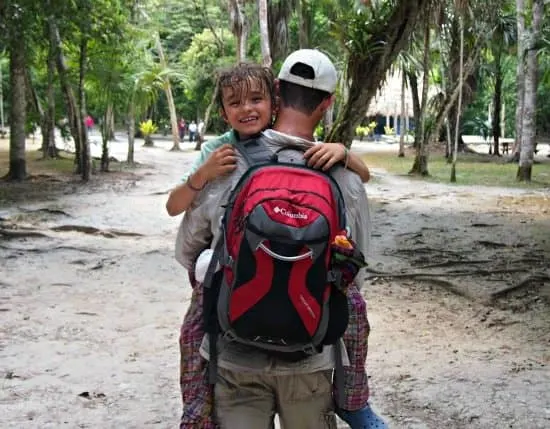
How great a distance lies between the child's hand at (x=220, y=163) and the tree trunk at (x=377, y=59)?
7.77 metres

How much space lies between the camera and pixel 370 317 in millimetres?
5809

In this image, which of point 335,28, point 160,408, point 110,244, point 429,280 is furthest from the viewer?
point 335,28

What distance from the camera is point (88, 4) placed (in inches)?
505

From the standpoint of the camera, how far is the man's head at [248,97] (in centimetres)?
191

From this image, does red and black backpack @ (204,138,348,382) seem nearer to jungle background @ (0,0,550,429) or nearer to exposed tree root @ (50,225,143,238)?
jungle background @ (0,0,550,429)

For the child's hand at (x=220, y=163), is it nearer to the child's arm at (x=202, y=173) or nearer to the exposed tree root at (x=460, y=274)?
the child's arm at (x=202, y=173)

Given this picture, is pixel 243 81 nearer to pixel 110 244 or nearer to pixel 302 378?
pixel 302 378

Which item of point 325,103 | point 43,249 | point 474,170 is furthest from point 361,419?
point 474,170

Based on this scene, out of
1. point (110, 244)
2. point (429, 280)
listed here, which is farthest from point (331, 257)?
point (110, 244)

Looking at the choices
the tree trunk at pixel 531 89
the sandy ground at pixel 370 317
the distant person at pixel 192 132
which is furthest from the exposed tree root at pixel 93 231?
the distant person at pixel 192 132

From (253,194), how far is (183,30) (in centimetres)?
4001

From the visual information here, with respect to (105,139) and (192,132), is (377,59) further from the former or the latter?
(192,132)

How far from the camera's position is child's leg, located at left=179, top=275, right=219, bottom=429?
1888mm

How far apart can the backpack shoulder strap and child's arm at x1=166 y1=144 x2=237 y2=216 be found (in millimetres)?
26
